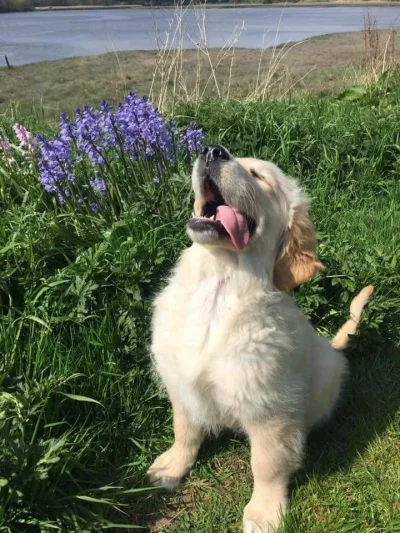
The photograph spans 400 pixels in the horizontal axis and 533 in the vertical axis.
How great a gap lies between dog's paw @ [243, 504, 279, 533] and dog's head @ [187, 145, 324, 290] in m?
0.88

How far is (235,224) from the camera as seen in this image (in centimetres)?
192

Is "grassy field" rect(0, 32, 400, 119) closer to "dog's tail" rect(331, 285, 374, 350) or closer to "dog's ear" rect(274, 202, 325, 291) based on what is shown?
"dog's tail" rect(331, 285, 374, 350)

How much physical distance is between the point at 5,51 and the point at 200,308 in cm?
1209

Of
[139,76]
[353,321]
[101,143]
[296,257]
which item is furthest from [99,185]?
[139,76]

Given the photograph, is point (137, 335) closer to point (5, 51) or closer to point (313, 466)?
point (313, 466)

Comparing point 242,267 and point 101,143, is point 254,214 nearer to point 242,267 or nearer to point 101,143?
point 242,267

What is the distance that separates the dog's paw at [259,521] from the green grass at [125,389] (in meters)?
0.07

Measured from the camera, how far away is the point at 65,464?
6.39 feet

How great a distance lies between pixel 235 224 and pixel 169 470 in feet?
3.62

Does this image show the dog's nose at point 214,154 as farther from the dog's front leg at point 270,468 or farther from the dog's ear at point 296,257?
the dog's front leg at point 270,468

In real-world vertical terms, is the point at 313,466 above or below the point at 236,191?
below

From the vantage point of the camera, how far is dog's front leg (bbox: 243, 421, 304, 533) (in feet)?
6.54

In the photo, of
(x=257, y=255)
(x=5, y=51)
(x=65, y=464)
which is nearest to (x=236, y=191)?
(x=257, y=255)

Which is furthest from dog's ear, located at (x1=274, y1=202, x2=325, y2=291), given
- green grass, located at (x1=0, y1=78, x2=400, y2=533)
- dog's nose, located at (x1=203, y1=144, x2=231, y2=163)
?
green grass, located at (x1=0, y1=78, x2=400, y2=533)
